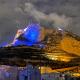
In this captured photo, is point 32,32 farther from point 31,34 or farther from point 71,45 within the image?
point 71,45

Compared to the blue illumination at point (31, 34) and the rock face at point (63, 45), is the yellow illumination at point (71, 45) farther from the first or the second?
the blue illumination at point (31, 34)

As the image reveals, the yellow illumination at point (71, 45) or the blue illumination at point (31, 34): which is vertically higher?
the blue illumination at point (31, 34)

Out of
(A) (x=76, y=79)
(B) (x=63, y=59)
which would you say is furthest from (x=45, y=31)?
(A) (x=76, y=79)

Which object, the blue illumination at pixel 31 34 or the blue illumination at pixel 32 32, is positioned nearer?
the blue illumination at pixel 31 34

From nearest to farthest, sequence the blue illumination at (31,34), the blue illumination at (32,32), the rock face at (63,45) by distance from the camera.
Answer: the rock face at (63,45) < the blue illumination at (31,34) < the blue illumination at (32,32)

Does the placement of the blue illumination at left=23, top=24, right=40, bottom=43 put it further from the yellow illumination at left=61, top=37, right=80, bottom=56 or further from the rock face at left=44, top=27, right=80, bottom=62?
the yellow illumination at left=61, top=37, right=80, bottom=56

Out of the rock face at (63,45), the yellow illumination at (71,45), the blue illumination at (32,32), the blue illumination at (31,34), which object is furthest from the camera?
the blue illumination at (32,32)

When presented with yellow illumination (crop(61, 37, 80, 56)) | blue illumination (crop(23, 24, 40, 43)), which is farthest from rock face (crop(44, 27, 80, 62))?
blue illumination (crop(23, 24, 40, 43))

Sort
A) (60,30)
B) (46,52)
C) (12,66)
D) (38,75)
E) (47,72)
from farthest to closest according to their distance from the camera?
1. (60,30)
2. (46,52)
3. (47,72)
4. (12,66)
5. (38,75)

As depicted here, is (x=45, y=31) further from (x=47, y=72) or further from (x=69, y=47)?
(x=47, y=72)

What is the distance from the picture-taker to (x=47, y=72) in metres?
31.4

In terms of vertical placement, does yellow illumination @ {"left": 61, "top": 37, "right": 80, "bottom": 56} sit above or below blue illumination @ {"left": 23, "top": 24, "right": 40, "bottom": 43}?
below

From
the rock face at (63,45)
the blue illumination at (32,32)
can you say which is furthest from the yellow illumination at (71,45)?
the blue illumination at (32,32)

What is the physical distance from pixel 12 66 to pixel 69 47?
433 inches
